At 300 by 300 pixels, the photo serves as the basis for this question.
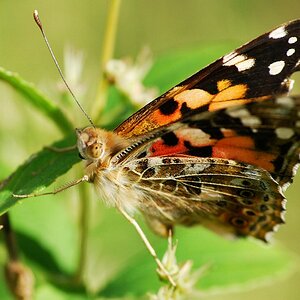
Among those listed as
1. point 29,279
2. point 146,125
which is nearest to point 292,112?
point 146,125

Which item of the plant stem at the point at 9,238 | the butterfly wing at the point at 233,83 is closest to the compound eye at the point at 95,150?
the butterfly wing at the point at 233,83

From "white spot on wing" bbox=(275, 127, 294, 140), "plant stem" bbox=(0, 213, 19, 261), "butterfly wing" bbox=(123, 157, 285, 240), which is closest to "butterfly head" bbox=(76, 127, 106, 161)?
"butterfly wing" bbox=(123, 157, 285, 240)

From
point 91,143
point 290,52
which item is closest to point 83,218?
point 91,143

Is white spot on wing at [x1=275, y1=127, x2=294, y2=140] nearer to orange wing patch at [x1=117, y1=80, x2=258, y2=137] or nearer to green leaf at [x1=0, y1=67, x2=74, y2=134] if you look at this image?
orange wing patch at [x1=117, y1=80, x2=258, y2=137]

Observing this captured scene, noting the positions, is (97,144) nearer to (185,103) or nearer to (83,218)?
(185,103)

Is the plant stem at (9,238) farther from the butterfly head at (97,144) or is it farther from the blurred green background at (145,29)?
the blurred green background at (145,29)

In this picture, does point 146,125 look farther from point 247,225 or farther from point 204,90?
point 247,225

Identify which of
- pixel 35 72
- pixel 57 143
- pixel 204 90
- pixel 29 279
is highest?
pixel 35 72
